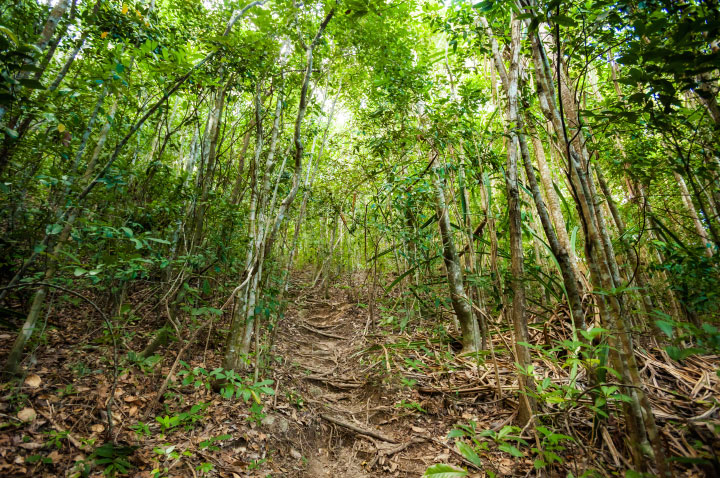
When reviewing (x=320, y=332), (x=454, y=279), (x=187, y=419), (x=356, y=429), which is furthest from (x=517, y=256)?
(x=320, y=332)

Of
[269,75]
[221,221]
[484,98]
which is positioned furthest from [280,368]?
[484,98]

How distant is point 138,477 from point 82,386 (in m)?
1.28

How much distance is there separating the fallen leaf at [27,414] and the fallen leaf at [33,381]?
36 centimetres

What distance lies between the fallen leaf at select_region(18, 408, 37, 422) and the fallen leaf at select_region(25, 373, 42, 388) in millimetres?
355

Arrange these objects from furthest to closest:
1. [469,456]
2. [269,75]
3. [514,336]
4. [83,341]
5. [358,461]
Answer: [269,75], [83,341], [358,461], [514,336], [469,456]

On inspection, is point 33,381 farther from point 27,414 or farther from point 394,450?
point 394,450

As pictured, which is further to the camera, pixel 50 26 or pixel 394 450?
pixel 394 450

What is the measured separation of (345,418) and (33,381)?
288 centimetres

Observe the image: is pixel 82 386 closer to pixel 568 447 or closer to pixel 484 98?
pixel 568 447

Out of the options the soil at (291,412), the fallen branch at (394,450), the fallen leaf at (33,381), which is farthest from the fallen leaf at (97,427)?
the fallen branch at (394,450)

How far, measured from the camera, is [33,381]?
2641 mm

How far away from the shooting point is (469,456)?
5.46 feet

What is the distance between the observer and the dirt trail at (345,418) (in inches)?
105

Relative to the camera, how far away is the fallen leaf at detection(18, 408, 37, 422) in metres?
2.25
